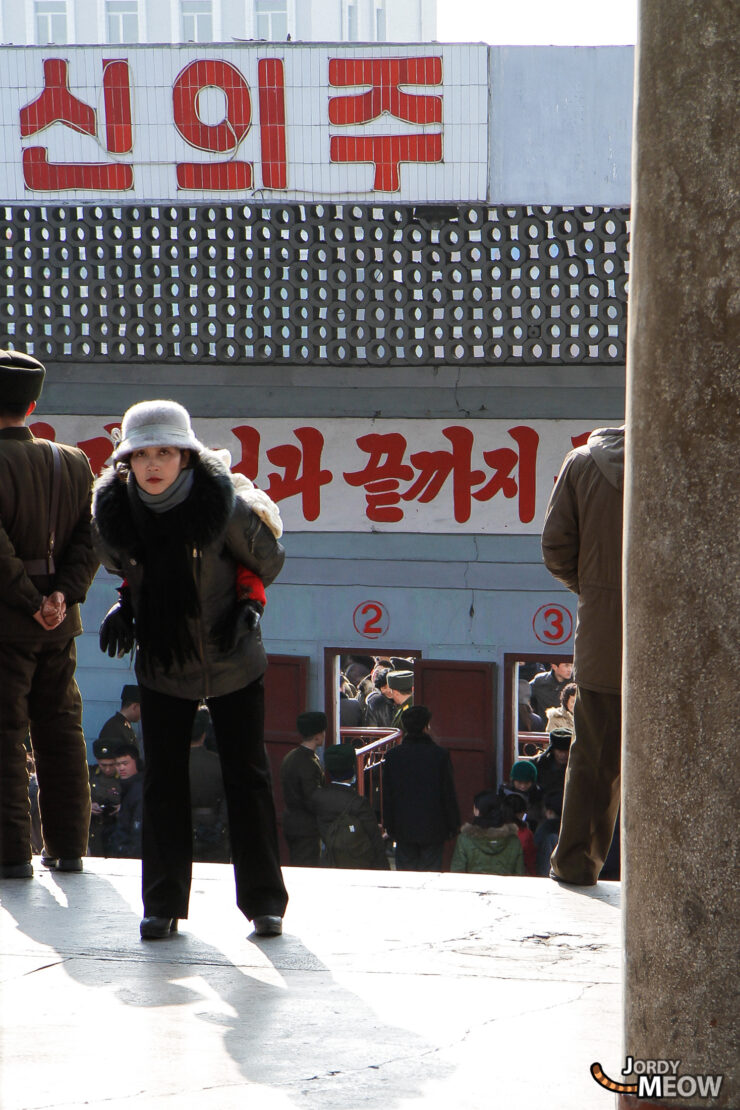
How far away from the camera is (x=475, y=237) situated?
10312 mm

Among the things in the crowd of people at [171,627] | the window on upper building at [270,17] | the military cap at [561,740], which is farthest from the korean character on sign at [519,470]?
the window on upper building at [270,17]

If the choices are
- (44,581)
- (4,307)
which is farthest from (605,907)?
(4,307)

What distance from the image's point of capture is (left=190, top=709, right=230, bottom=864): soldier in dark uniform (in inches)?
306

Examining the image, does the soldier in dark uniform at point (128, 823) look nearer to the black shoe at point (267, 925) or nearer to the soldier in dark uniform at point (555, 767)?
the soldier in dark uniform at point (555, 767)

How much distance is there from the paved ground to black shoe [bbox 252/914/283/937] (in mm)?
48

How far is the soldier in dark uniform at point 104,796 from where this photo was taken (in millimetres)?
8031

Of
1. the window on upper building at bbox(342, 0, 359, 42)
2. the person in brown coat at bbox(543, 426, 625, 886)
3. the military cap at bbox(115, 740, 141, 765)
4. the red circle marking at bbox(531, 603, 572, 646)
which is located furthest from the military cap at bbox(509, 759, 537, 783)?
the window on upper building at bbox(342, 0, 359, 42)

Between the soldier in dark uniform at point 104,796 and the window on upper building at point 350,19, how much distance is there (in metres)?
30.6

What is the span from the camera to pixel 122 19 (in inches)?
1431

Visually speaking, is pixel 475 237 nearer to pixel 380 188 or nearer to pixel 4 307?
pixel 380 188

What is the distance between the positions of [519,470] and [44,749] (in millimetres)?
6809

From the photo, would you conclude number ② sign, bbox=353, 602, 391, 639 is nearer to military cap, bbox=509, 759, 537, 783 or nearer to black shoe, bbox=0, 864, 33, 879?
military cap, bbox=509, 759, 537, 783

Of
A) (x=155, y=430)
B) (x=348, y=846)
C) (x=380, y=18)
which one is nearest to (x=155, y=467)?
(x=155, y=430)

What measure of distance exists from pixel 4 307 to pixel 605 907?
814 centimetres
